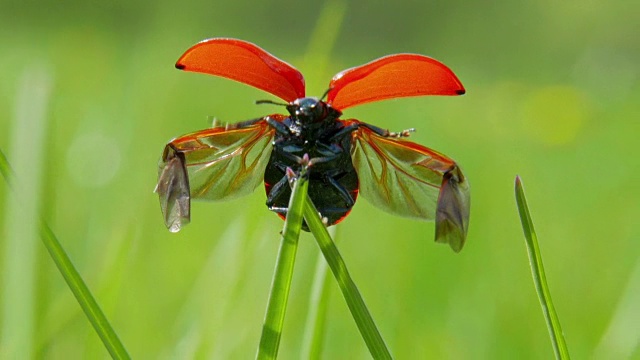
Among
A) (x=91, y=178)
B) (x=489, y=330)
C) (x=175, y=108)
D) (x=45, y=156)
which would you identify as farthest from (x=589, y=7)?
(x=45, y=156)

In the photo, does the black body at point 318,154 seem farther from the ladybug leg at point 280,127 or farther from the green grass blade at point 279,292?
the green grass blade at point 279,292

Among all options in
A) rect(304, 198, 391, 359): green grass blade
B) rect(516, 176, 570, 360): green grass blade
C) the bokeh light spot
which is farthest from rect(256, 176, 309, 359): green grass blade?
the bokeh light spot

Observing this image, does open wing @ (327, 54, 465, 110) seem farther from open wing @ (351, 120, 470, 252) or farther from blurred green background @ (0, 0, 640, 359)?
blurred green background @ (0, 0, 640, 359)

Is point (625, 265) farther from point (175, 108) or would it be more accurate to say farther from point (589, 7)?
point (589, 7)

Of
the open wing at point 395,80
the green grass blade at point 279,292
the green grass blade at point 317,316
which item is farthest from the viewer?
the green grass blade at point 317,316

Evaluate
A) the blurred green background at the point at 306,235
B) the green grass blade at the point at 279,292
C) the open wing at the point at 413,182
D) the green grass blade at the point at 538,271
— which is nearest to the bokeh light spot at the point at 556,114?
the blurred green background at the point at 306,235

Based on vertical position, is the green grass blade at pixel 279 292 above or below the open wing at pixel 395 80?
below

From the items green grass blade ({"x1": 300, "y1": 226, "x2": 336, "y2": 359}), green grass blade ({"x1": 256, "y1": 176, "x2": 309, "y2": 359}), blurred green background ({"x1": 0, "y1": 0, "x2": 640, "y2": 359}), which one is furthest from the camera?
blurred green background ({"x1": 0, "y1": 0, "x2": 640, "y2": 359})
